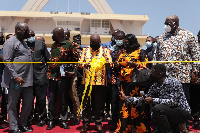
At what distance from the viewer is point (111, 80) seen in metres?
4.69

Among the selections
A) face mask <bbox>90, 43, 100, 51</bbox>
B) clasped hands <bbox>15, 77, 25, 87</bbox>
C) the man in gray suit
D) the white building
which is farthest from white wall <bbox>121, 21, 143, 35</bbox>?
clasped hands <bbox>15, 77, 25, 87</bbox>

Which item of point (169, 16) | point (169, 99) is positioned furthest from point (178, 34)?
point (169, 99)

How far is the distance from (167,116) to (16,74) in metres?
2.62

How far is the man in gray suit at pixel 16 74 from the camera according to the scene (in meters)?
4.21

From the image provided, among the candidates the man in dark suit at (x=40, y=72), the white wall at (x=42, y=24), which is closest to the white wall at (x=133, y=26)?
the white wall at (x=42, y=24)

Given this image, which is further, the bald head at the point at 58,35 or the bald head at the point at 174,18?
the bald head at the point at 58,35

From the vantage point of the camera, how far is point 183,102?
3602 millimetres

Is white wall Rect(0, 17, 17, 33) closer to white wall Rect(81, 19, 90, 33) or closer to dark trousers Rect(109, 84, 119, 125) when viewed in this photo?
white wall Rect(81, 19, 90, 33)

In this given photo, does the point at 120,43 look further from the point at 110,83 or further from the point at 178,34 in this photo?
the point at 178,34

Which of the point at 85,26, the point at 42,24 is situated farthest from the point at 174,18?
the point at 42,24

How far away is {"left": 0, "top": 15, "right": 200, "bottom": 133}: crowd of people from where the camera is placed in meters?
3.64

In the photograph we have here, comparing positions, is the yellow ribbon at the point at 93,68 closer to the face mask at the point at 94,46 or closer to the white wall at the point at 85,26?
the face mask at the point at 94,46

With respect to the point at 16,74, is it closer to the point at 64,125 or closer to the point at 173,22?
the point at 64,125

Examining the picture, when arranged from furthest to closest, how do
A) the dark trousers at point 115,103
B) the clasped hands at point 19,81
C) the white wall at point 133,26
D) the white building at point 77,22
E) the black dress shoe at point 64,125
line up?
the white wall at point 133,26, the white building at point 77,22, the black dress shoe at point 64,125, the dark trousers at point 115,103, the clasped hands at point 19,81
